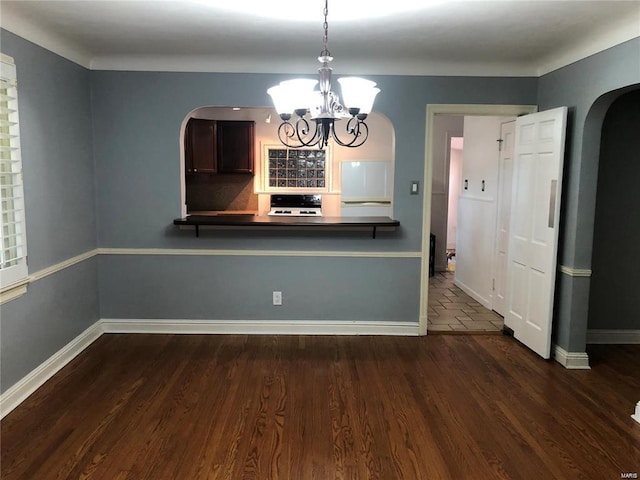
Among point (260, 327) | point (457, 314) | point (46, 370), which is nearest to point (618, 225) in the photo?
point (457, 314)

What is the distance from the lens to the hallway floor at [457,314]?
4.43 metres

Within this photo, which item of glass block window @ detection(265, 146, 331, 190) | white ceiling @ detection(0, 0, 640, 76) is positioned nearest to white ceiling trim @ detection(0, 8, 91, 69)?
white ceiling @ detection(0, 0, 640, 76)

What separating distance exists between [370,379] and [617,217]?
2.52 m

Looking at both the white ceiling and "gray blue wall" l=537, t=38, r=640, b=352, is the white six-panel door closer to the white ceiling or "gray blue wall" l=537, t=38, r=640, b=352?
"gray blue wall" l=537, t=38, r=640, b=352

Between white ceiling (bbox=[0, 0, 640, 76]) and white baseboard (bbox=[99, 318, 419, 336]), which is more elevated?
white ceiling (bbox=[0, 0, 640, 76])

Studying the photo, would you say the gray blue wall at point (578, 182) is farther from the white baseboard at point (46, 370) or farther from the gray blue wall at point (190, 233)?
the white baseboard at point (46, 370)

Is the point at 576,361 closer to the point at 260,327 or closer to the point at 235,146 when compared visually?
→ the point at 260,327

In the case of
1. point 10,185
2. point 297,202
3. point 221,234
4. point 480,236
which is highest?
point 10,185

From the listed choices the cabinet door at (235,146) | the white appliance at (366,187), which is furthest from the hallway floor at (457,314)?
the cabinet door at (235,146)

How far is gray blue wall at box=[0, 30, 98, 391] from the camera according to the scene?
2.92 meters

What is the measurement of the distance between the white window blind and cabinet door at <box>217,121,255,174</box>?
3.79 meters

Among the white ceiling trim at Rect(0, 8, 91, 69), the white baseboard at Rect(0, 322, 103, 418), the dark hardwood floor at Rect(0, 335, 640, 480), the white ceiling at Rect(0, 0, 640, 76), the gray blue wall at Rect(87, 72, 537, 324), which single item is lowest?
the dark hardwood floor at Rect(0, 335, 640, 480)

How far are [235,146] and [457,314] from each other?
379 centimetres

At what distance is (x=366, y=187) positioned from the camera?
6535mm
